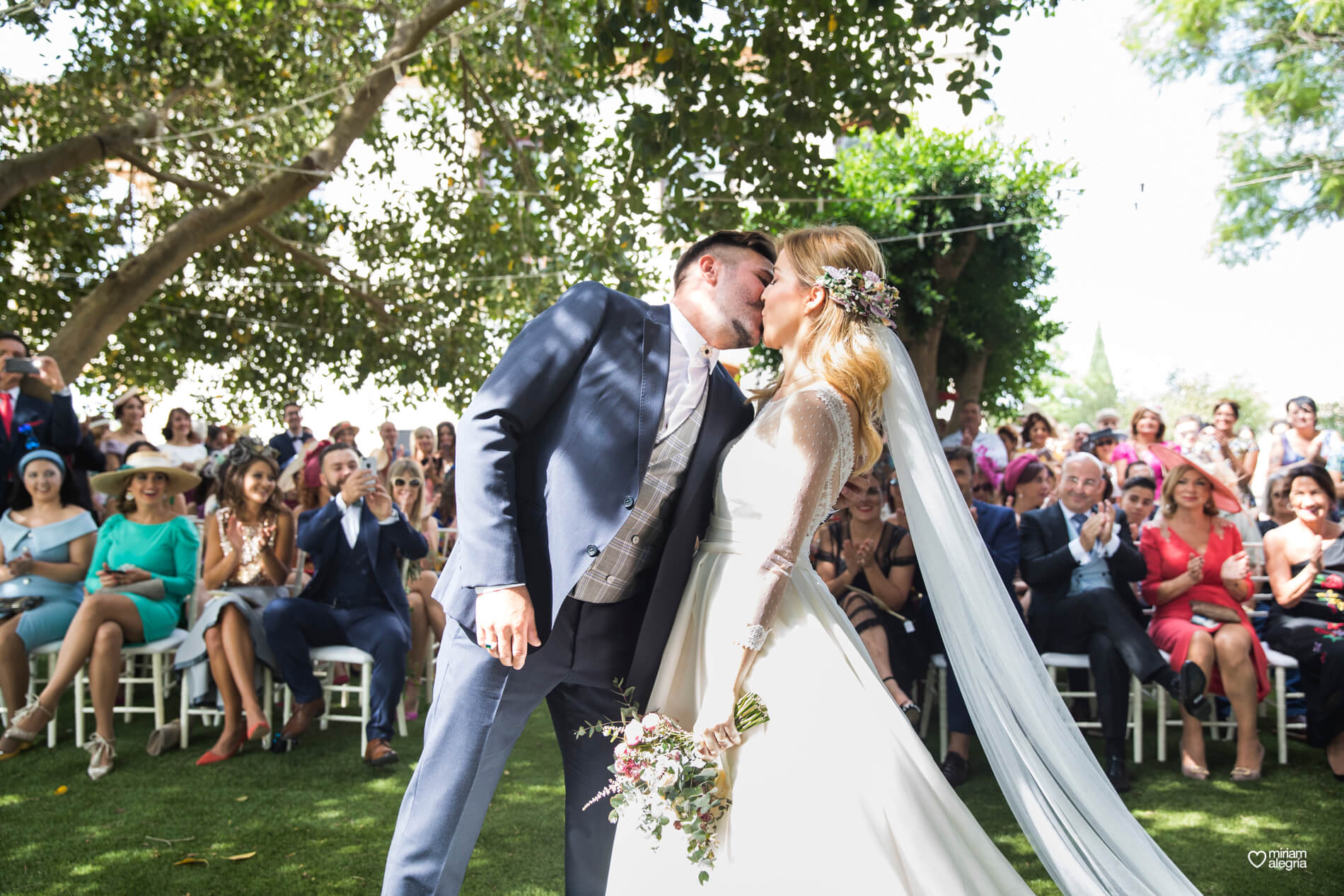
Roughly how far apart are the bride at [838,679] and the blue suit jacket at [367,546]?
11.5ft

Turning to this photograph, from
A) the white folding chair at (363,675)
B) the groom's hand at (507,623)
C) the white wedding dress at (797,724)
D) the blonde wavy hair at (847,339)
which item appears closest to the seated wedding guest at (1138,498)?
the blonde wavy hair at (847,339)

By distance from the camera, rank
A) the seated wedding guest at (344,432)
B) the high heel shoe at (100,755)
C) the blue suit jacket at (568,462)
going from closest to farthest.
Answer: the blue suit jacket at (568,462) < the high heel shoe at (100,755) < the seated wedding guest at (344,432)

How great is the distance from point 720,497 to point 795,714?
604mm

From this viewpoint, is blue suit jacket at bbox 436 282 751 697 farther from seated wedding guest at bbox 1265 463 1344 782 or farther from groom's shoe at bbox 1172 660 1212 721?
seated wedding guest at bbox 1265 463 1344 782

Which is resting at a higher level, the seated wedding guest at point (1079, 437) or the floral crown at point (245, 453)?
the seated wedding guest at point (1079, 437)

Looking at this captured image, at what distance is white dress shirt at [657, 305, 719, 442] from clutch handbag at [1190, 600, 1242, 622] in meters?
4.20

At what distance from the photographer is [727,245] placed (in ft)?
9.05

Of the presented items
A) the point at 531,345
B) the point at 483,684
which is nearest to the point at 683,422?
the point at 531,345

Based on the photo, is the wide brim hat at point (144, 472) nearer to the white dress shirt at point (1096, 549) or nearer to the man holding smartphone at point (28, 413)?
the man holding smartphone at point (28, 413)

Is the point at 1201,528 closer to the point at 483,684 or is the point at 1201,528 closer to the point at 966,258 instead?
the point at 483,684

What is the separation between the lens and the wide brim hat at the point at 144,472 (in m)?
5.76

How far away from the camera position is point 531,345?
2.43m

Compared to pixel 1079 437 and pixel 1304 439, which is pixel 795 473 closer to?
pixel 1304 439

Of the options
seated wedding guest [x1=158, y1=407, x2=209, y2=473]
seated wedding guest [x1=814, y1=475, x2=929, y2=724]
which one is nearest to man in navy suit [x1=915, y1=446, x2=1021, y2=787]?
seated wedding guest [x1=814, y1=475, x2=929, y2=724]
